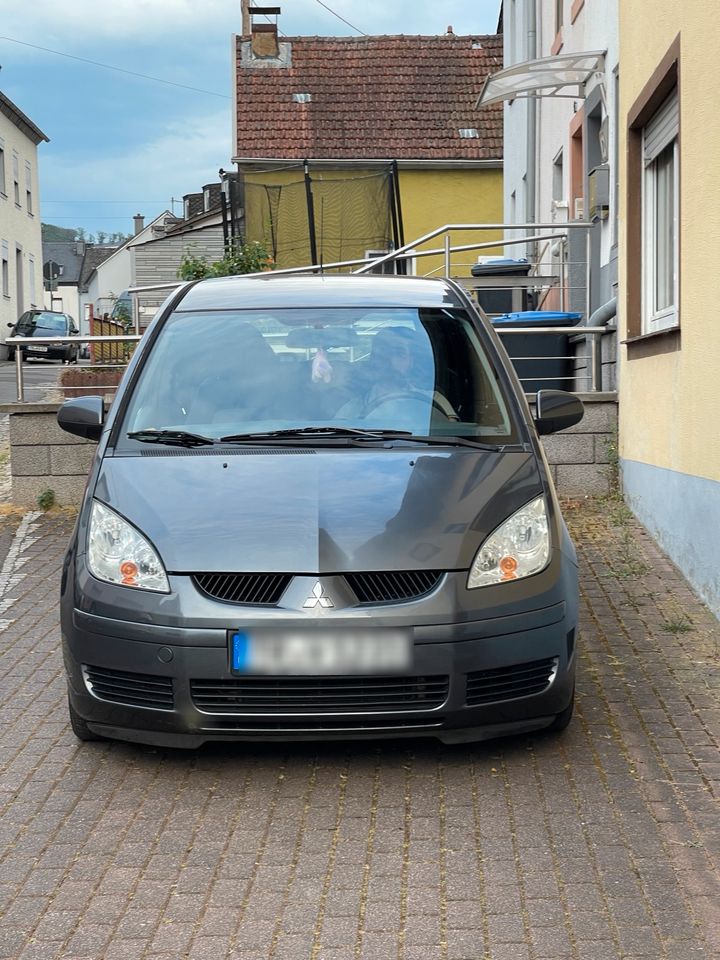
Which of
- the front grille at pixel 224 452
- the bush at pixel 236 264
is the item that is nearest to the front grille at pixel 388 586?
the front grille at pixel 224 452

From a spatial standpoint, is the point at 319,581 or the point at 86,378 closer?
the point at 319,581

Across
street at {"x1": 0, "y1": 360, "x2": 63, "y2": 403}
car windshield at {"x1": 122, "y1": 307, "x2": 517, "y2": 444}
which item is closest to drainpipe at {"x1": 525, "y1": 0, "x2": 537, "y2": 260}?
street at {"x1": 0, "y1": 360, "x2": 63, "y2": 403}

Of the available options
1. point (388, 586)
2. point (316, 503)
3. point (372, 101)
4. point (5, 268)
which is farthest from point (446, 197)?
point (388, 586)

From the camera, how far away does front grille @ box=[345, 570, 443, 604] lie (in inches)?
171

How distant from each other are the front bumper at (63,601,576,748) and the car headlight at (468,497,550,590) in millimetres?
150

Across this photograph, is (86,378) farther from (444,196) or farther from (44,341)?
(444,196)

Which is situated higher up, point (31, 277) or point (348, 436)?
point (31, 277)

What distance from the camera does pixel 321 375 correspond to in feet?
18.2

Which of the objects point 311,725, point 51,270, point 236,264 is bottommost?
point 311,725

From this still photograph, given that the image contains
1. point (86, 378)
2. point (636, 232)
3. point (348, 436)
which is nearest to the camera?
point (348, 436)

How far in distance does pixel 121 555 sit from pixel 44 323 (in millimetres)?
41438

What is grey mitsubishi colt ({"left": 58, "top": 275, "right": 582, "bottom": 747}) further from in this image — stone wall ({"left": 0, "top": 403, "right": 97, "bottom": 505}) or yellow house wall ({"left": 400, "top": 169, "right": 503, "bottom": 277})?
yellow house wall ({"left": 400, "top": 169, "right": 503, "bottom": 277})

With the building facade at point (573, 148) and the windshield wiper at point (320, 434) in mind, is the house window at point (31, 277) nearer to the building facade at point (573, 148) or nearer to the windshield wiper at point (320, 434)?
the building facade at point (573, 148)

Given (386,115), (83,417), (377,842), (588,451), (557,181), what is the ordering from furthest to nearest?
(386,115) < (557,181) < (588,451) < (83,417) < (377,842)
